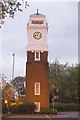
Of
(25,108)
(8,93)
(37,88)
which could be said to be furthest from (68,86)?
(25,108)

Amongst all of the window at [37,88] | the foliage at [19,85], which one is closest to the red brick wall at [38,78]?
the window at [37,88]

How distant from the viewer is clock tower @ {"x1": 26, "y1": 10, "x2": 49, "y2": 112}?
189 ft

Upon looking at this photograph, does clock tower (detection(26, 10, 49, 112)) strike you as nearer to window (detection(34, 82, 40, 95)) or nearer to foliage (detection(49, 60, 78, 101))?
window (detection(34, 82, 40, 95))

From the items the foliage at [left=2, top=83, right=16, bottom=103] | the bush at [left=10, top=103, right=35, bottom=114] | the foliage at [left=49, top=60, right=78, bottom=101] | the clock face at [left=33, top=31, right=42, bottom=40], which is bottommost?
the bush at [left=10, top=103, right=35, bottom=114]

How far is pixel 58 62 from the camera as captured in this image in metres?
112

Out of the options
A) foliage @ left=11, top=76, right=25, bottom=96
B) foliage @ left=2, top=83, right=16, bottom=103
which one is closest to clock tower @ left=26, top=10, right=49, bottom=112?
foliage @ left=2, top=83, right=16, bottom=103

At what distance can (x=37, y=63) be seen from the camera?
59.0 m

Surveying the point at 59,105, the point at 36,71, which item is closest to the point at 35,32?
the point at 36,71

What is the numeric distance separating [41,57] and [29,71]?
10.3 feet

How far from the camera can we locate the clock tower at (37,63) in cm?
5759

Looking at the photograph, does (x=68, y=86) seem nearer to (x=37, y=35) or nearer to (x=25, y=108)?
(x=37, y=35)

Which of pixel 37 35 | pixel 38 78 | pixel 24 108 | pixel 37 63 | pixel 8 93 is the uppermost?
pixel 37 35

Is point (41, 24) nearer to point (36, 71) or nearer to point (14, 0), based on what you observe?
point (36, 71)

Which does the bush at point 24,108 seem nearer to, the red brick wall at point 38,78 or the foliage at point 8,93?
the red brick wall at point 38,78
